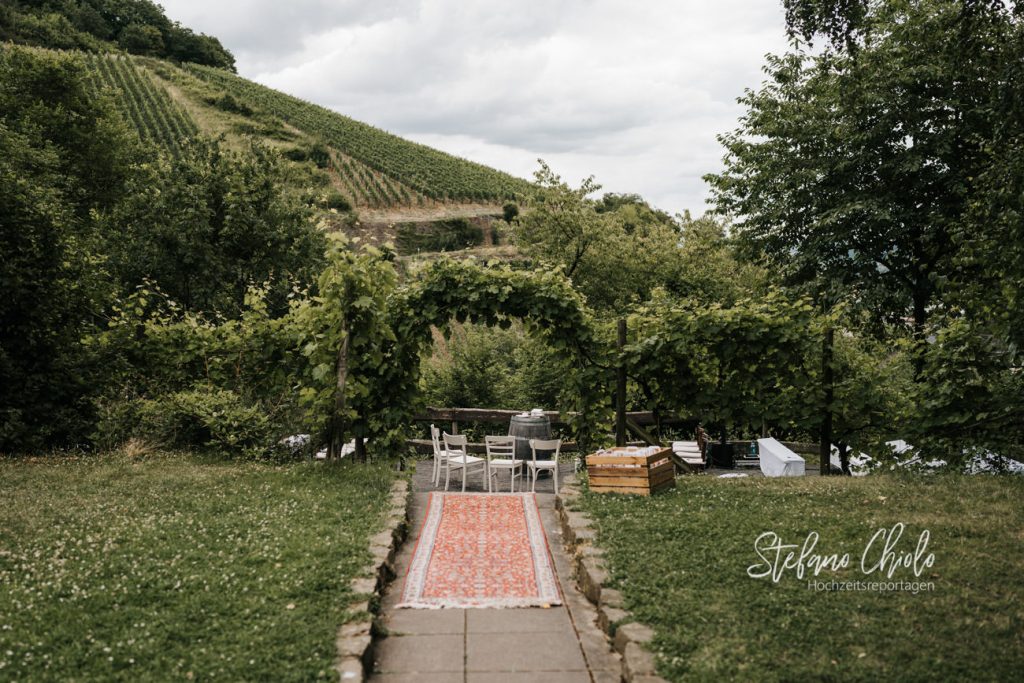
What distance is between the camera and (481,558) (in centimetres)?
655

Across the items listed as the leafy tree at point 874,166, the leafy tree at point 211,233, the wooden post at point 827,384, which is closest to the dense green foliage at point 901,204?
the leafy tree at point 874,166

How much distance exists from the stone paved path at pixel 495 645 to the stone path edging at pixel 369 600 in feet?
0.49

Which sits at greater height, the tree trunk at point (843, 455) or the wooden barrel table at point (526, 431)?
the wooden barrel table at point (526, 431)

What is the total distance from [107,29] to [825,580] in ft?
347

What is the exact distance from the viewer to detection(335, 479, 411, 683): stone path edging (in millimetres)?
4012

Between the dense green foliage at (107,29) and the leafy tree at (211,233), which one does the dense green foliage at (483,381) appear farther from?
the dense green foliage at (107,29)

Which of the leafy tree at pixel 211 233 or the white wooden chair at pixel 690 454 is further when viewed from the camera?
the leafy tree at pixel 211 233

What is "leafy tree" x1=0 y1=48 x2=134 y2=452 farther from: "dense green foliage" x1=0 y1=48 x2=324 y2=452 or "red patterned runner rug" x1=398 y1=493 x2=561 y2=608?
"red patterned runner rug" x1=398 y1=493 x2=561 y2=608

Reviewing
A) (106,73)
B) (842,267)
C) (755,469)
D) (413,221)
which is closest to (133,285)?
(755,469)

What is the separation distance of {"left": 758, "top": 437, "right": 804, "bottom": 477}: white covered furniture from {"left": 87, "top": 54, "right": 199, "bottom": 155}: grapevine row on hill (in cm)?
4901

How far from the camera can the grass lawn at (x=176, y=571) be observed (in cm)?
396

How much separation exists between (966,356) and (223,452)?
33.9 feet

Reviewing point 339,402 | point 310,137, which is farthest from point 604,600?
point 310,137
